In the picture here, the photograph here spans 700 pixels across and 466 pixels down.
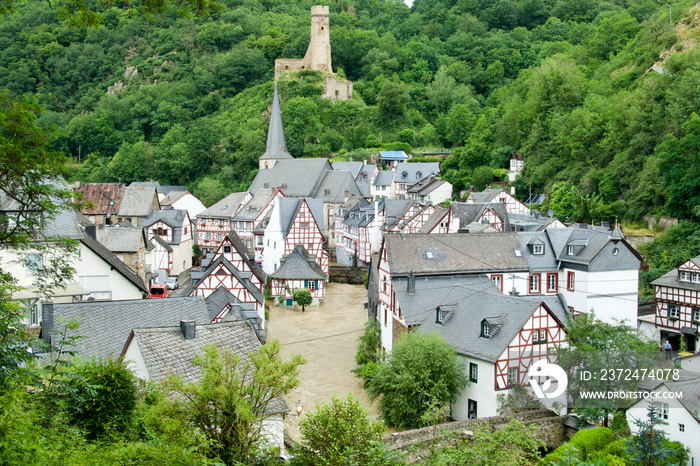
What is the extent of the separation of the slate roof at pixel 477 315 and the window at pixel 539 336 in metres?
0.67

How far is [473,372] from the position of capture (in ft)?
65.2

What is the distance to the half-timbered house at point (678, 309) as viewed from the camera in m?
29.3

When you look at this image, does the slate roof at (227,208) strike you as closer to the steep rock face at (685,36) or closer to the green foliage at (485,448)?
the steep rock face at (685,36)

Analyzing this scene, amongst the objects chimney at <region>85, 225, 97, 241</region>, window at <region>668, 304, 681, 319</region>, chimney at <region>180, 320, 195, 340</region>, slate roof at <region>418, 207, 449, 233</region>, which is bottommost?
window at <region>668, 304, 681, 319</region>

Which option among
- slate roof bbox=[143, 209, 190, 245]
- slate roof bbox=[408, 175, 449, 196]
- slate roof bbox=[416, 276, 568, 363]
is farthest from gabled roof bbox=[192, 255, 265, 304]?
slate roof bbox=[408, 175, 449, 196]

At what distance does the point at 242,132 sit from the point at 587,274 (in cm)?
5967

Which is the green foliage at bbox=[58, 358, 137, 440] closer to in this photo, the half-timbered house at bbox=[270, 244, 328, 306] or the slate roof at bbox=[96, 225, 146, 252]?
the slate roof at bbox=[96, 225, 146, 252]

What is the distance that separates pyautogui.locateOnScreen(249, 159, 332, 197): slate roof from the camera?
6003 cm

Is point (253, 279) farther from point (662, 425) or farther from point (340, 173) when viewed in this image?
point (340, 173)

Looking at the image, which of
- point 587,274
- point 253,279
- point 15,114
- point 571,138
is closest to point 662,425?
point 587,274

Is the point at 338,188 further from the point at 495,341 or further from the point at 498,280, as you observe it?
the point at 495,341

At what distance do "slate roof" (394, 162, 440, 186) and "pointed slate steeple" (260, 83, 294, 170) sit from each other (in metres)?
13.6

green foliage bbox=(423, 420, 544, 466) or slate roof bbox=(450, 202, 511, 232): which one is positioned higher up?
slate roof bbox=(450, 202, 511, 232)

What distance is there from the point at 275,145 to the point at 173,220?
86.4ft
